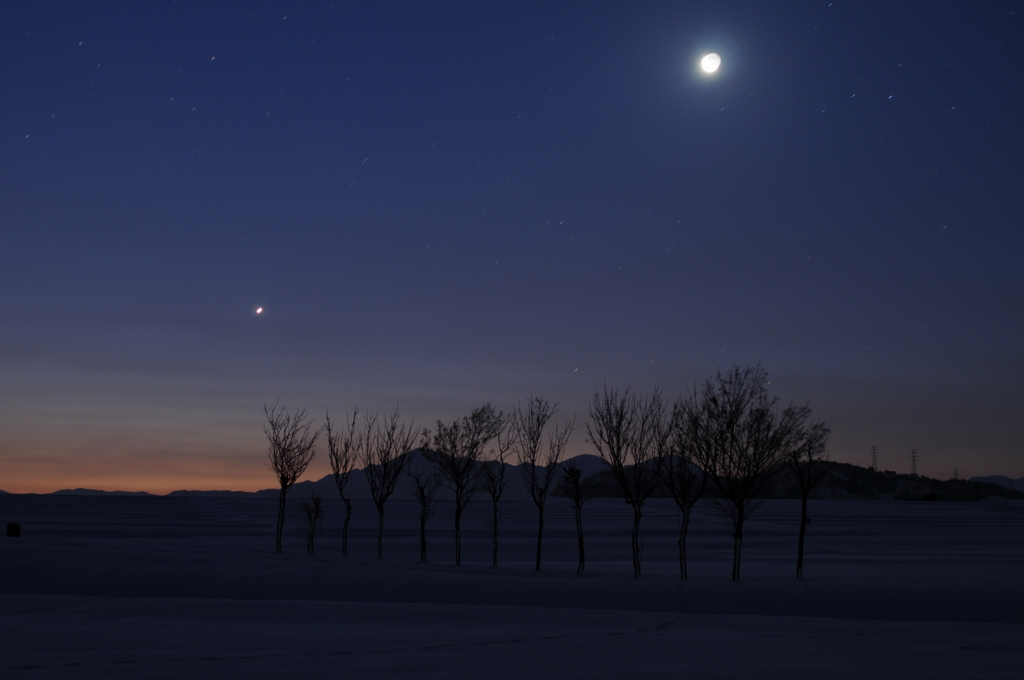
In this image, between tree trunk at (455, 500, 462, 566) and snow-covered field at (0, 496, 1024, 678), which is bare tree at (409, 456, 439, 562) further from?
snow-covered field at (0, 496, 1024, 678)

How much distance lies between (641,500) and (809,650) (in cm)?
1499

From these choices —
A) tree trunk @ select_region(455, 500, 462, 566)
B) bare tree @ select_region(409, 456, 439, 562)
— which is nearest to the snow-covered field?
tree trunk @ select_region(455, 500, 462, 566)

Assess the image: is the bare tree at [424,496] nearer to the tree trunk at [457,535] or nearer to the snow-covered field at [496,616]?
the tree trunk at [457,535]

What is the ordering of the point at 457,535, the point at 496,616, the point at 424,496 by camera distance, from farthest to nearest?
the point at 424,496 < the point at 457,535 < the point at 496,616

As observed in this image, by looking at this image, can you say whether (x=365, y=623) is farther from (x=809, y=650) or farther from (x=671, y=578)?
(x=671, y=578)

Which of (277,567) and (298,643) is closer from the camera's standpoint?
(298,643)

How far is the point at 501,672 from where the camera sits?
28.9 ft

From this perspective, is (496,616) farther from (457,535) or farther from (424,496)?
(424,496)

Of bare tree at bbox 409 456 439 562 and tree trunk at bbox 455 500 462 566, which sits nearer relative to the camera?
tree trunk at bbox 455 500 462 566

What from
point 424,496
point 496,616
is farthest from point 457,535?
point 496,616

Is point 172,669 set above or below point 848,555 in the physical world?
above

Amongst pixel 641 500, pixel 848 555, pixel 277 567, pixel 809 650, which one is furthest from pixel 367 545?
pixel 809 650

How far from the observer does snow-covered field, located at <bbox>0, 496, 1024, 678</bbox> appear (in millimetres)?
9383

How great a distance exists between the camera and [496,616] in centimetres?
1573
